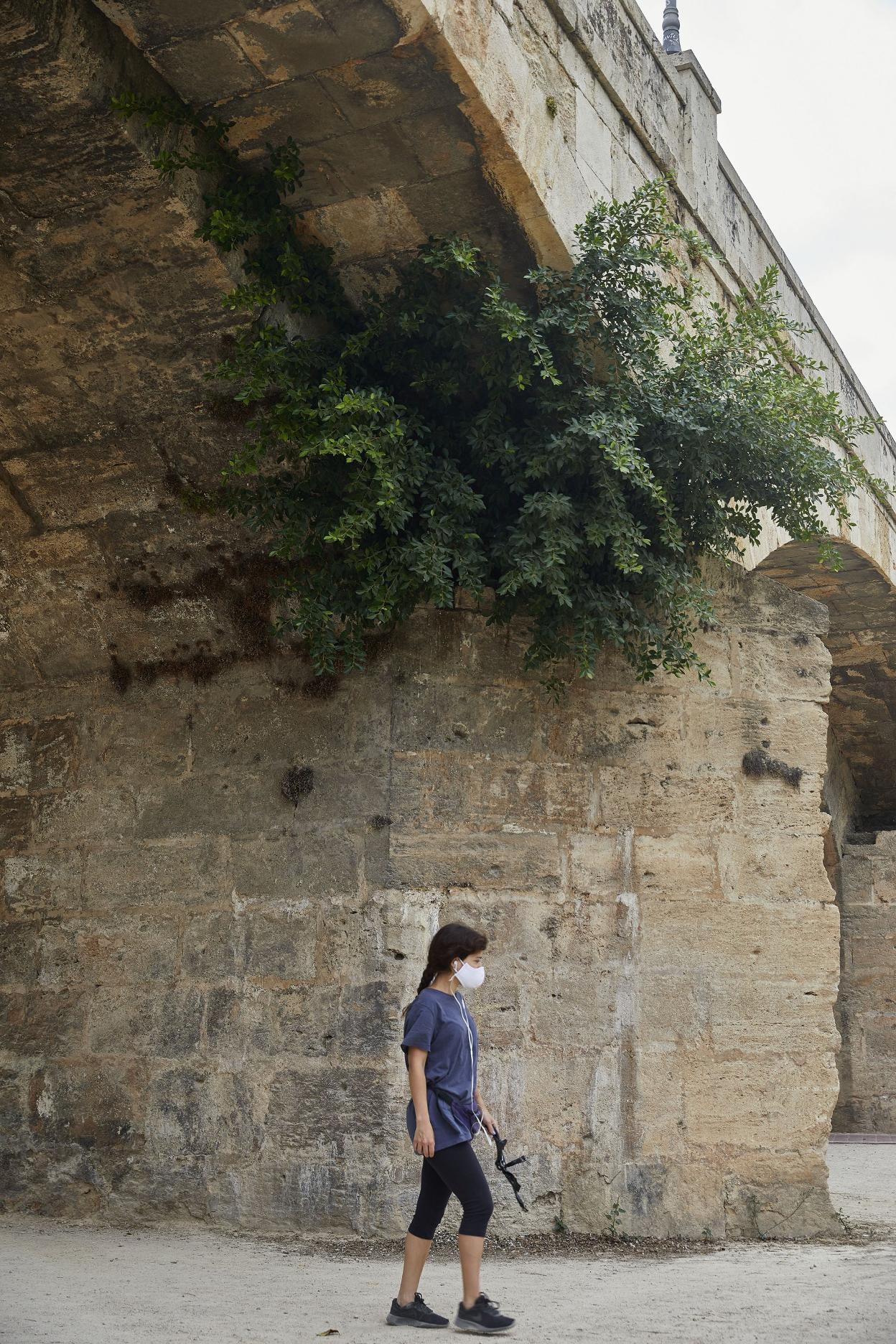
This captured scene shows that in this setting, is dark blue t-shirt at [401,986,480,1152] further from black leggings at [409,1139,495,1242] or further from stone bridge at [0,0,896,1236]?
stone bridge at [0,0,896,1236]

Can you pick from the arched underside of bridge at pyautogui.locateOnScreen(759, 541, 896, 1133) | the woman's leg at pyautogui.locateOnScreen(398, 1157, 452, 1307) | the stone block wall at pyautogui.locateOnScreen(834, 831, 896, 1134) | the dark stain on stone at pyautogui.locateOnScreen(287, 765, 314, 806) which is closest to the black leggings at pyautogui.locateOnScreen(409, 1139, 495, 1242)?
the woman's leg at pyautogui.locateOnScreen(398, 1157, 452, 1307)

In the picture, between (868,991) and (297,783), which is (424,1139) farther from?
(868,991)

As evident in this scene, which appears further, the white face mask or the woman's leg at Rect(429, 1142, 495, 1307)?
the white face mask

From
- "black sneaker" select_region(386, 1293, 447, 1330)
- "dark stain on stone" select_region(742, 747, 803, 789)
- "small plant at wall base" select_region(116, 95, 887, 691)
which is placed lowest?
"black sneaker" select_region(386, 1293, 447, 1330)

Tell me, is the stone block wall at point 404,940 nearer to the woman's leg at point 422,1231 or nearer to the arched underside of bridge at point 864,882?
the woman's leg at point 422,1231

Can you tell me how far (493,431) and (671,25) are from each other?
23.6ft

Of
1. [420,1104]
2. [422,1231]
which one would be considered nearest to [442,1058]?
[420,1104]

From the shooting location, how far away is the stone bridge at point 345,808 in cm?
473

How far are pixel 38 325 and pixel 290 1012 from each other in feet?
8.63

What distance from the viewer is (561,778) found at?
211 inches

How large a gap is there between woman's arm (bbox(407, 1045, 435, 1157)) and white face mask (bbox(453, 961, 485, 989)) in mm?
232

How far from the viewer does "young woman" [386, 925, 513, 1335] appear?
3.67m

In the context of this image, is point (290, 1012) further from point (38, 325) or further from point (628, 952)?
point (38, 325)

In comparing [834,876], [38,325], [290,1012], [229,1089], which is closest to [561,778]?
[290,1012]
